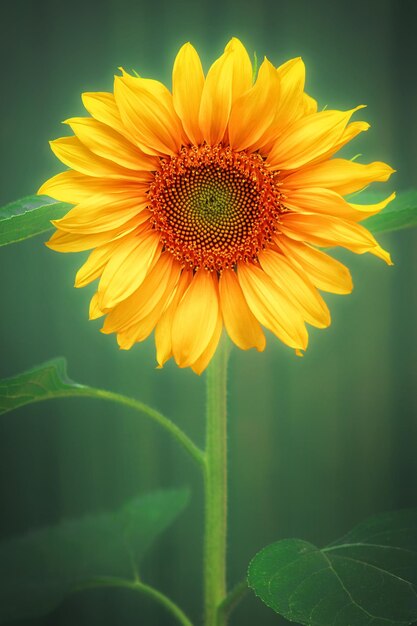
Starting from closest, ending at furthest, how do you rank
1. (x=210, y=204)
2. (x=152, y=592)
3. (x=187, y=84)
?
(x=187, y=84)
(x=210, y=204)
(x=152, y=592)

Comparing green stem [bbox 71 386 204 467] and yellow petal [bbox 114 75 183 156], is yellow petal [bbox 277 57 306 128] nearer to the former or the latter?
yellow petal [bbox 114 75 183 156]

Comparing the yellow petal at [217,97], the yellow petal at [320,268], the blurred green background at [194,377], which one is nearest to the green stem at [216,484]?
the yellow petal at [320,268]

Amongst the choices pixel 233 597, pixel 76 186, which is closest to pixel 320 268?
pixel 76 186

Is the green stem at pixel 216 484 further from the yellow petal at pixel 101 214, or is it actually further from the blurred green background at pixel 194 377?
the blurred green background at pixel 194 377

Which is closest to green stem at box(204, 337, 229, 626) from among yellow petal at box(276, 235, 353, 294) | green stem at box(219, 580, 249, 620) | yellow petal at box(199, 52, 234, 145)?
green stem at box(219, 580, 249, 620)

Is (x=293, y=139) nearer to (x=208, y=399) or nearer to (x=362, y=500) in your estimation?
(x=208, y=399)

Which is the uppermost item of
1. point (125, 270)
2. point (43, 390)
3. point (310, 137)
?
point (310, 137)

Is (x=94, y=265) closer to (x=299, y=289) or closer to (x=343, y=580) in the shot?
(x=299, y=289)
